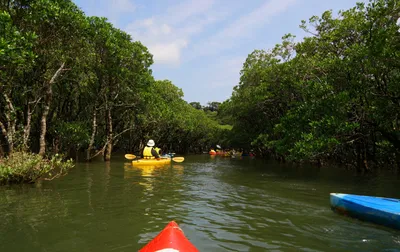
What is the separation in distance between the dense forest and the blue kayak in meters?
4.62

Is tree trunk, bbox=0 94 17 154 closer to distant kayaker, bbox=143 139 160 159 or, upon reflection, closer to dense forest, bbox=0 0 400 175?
dense forest, bbox=0 0 400 175

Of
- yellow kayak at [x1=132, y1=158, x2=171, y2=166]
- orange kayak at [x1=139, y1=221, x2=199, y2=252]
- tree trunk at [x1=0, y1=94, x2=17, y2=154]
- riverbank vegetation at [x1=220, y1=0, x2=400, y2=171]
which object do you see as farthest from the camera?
yellow kayak at [x1=132, y1=158, x2=171, y2=166]

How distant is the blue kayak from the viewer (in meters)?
5.81

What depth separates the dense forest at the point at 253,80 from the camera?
10.7 metres

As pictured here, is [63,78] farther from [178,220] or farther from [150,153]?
[178,220]

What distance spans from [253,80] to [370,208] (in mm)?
18110

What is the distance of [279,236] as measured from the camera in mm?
5367

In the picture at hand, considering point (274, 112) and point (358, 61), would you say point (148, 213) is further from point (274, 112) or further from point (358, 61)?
point (274, 112)

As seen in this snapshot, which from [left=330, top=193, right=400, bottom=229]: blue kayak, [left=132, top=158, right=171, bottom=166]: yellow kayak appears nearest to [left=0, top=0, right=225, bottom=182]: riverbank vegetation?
[left=132, top=158, right=171, bottom=166]: yellow kayak

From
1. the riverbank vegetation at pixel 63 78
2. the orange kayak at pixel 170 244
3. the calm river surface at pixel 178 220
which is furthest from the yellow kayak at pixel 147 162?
the orange kayak at pixel 170 244

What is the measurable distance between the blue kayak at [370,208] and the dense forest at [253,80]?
462cm

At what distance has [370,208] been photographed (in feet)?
20.4

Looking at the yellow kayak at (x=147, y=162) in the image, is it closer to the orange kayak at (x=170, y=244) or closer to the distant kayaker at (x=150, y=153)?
the distant kayaker at (x=150, y=153)

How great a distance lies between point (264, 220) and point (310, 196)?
3.74 m
